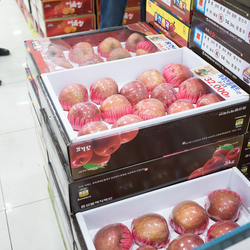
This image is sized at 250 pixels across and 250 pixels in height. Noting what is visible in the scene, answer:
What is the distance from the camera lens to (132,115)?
1.38m

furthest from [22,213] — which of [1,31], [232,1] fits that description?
[1,31]

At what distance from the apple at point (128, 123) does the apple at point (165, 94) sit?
217 mm

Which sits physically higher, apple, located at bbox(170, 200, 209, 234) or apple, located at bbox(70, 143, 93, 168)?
apple, located at bbox(70, 143, 93, 168)

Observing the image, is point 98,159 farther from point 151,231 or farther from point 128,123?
point 151,231

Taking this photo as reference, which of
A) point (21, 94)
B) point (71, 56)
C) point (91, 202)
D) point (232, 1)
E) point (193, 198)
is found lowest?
point (21, 94)

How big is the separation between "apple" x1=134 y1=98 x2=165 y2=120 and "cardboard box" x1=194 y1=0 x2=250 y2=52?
394 mm

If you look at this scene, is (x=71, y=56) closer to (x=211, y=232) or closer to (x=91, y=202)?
(x=91, y=202)

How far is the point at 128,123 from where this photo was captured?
1339mm

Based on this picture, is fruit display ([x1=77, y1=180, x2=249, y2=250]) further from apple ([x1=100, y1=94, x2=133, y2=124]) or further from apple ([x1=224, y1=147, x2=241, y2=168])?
apple ([x1=100, y1=94, x2=133, y2=124])

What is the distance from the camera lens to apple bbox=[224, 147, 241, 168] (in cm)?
154

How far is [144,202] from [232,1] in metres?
0.86

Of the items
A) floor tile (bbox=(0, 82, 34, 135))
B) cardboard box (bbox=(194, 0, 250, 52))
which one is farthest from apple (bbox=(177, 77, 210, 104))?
floor tile (bbox=(0, 82, 34, 135))

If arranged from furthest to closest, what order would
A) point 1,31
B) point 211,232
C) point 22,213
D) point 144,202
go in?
point 1,31 → point 22,213 → point 144,202 → point 211,232

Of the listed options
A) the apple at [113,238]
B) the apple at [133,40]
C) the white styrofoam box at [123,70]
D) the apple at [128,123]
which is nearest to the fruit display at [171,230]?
the apple at [113,238]
